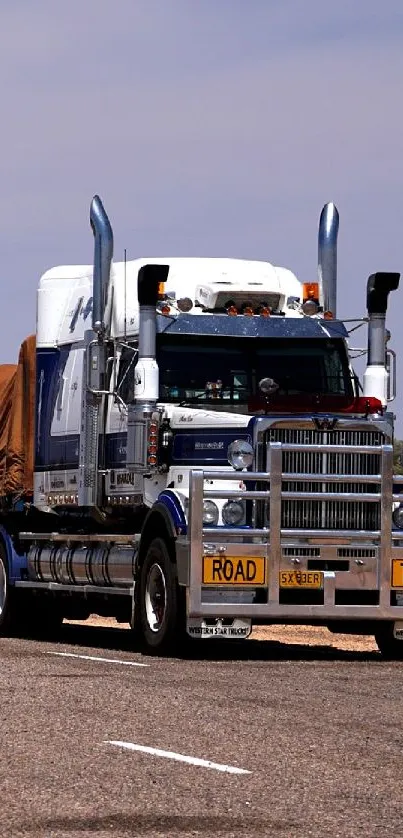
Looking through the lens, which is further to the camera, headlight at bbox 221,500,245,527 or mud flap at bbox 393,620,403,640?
mud flap at bbox 393,620,403,640

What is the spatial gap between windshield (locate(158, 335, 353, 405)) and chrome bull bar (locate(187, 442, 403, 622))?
1369mm

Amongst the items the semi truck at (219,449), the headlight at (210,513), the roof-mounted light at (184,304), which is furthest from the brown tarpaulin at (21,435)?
the headlight at (210,513)

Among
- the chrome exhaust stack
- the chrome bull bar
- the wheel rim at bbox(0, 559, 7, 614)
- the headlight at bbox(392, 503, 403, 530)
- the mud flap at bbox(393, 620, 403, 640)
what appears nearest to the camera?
the chrome bull bar

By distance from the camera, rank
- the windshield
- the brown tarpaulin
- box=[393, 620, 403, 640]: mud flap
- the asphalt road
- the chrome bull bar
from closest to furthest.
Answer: the asphalt road < the chrome bull bar < box=[393, 620, 403, 640]: mud flap < the windshield < the brown tarpaulin

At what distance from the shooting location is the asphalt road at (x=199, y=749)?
841cm

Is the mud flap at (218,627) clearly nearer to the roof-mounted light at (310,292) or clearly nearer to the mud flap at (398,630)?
the mud flap at (398,630)

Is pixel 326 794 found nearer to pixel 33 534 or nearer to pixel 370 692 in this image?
→ pixel 370 692

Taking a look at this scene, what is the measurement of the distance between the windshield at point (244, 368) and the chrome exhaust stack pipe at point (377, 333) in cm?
26

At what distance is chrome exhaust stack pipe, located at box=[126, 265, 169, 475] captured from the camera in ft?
62.5

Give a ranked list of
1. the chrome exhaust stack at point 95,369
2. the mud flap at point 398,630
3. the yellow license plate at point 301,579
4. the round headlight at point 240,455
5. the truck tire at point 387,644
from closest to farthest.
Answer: the yellow license plate at point 301,579
the round headlight at point 240,455
the mud flap at point 398,630
the truck tire at point 387,644
the chrome exhaust stack at point 95,369

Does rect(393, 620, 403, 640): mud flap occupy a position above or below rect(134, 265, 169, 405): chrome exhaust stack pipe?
below

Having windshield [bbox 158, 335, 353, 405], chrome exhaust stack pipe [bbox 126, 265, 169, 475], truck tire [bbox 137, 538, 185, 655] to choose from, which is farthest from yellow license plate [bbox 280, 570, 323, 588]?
windshield [bbox 158, 335, 353, 405]

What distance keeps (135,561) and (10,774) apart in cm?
987

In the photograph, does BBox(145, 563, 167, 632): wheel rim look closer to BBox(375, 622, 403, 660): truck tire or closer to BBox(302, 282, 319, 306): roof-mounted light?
BBox(375, 622, 403, 660): truck tire
